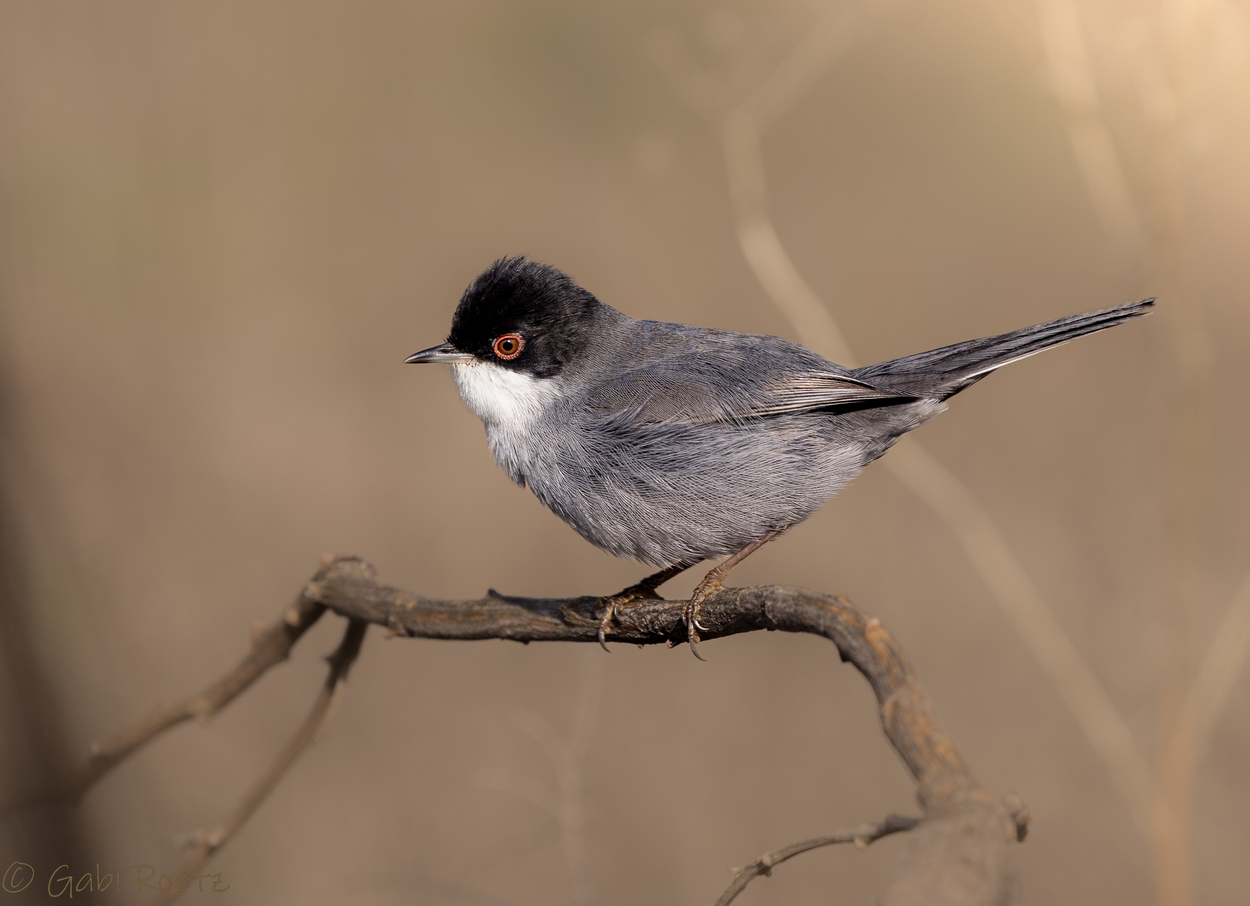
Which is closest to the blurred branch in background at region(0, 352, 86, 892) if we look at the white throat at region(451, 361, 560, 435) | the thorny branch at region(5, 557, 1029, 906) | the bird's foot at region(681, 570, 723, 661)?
the thorny branch at region(5, 557, 1029, 906)

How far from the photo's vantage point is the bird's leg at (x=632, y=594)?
2982 millimetres

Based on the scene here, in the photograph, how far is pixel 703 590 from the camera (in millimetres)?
3053

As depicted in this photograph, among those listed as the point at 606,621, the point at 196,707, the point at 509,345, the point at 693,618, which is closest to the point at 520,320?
the point at 509,345

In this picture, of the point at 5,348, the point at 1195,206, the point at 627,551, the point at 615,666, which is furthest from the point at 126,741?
the point at 1195,206

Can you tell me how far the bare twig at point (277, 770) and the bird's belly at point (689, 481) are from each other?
35.6 inches

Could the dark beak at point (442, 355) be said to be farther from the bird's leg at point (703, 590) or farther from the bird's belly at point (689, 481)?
the bird's leg at point (703, 590)

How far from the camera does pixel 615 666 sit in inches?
235

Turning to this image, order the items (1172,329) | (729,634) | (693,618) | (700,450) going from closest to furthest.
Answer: (729,634) → (693,618) → (1172,329) → (700,450)

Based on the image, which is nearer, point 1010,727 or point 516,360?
point 516,360

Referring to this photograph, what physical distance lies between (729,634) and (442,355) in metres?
1.70

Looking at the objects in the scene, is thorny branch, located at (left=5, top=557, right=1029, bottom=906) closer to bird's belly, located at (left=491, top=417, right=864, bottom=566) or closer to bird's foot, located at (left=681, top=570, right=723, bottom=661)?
bird's foot, located at (left=681, top=570, right=723, bottom=661)

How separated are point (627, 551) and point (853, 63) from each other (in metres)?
4.86

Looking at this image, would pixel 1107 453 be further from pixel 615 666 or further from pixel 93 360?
pixel 93 360

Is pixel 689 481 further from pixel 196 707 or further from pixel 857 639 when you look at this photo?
pixel 196 707
